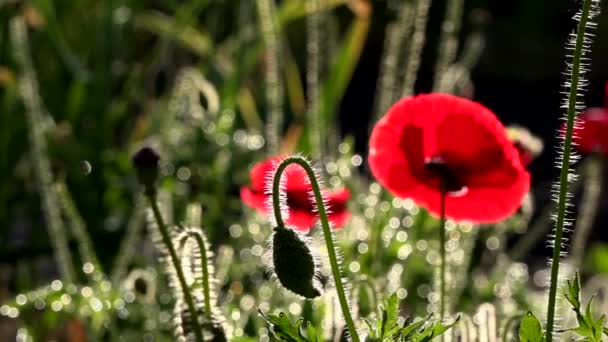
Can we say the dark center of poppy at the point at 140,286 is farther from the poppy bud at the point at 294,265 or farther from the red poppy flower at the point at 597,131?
the red poppy flower at the point at 597,131

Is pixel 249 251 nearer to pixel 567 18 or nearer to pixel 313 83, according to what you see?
pixel 313 83

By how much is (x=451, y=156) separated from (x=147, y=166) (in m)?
0.39

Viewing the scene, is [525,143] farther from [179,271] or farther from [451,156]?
[179,271]

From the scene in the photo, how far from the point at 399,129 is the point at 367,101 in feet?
17.8

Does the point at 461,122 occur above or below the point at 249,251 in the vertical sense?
above

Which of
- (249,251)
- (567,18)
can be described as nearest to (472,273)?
(249,251)

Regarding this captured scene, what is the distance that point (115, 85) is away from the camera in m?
3.13

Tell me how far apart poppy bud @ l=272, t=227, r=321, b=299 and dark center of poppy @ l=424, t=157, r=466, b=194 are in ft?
1.14

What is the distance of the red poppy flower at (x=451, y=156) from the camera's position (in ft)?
4.26

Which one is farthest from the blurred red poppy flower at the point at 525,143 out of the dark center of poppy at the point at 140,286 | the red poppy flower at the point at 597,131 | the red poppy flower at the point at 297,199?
the dark center of poppy at the point at 140,286

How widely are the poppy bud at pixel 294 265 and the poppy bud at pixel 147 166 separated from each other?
0.52ft

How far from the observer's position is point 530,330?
91 cm

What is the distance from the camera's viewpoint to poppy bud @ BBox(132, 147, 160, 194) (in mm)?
1095

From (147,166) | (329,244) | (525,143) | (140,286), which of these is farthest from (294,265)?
(525,143)
